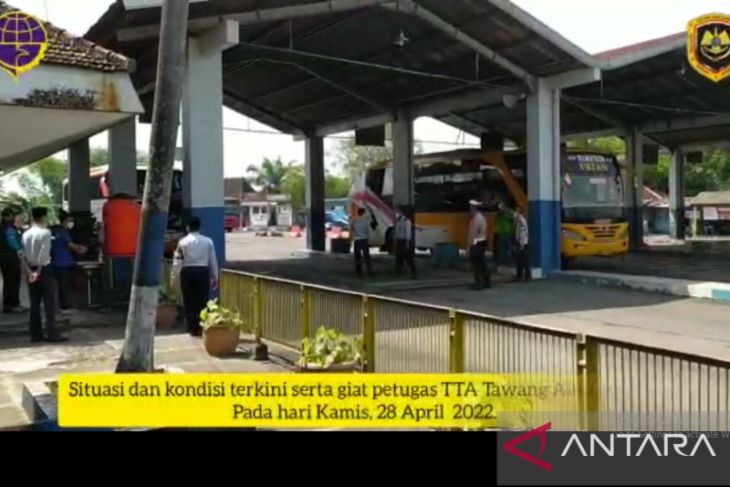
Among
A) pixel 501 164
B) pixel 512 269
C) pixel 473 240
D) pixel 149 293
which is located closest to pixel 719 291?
pixel 473 240

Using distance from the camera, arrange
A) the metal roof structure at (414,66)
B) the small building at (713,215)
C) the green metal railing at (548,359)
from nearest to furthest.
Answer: the green metal railing at (548,359), the metal roof structure at (414,66), the small building at (713,215)

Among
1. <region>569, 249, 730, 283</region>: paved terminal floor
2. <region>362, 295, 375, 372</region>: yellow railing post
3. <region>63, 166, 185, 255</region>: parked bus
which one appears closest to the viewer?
<region>362, 295, 375, 372</region>: yellow railing post

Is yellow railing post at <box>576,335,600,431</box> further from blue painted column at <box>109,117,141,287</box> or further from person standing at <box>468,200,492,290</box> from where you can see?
blue painted column at <box>109,117,141,287</box>

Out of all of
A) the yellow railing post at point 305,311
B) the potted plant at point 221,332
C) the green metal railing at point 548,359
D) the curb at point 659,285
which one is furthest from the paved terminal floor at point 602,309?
the potted plant at point 221,332

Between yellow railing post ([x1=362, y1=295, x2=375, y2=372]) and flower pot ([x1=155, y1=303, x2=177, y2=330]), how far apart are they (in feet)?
17.9

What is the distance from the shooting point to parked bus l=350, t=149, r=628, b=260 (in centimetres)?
2042

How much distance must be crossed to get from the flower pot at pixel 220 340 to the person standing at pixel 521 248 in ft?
33.0

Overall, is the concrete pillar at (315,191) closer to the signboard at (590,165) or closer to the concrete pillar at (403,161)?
the concrete pillar at (403,161)

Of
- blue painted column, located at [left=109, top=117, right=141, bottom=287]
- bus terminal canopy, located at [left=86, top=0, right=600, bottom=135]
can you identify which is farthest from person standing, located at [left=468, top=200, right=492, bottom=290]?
blue painted column, located at [left=109, top=117, right=141, bottom=287]

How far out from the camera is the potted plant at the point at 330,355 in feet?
23.0

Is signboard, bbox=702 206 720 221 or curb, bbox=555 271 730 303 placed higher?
signboard, bbox=702 206 720 221

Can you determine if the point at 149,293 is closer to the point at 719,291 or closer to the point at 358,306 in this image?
the point at 358,306

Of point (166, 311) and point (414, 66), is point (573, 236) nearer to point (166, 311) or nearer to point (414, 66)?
point (414, 66)

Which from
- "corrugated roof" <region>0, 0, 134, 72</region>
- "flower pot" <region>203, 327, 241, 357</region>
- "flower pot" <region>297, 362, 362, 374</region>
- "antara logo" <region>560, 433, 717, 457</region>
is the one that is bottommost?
"flower pot" <region>203, 327, 241, 357</region>
